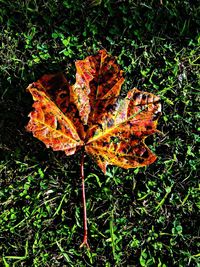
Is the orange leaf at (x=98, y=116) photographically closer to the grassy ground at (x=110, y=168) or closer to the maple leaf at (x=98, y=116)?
the maple leaf at (x=98, y=116)

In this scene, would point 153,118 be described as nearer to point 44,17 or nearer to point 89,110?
point 89,110

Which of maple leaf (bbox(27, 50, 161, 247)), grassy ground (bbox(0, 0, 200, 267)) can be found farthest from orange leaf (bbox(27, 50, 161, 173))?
grassy ground (bbox(0, 0, 200, 267))

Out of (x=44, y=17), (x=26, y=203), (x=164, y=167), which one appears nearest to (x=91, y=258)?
(x=26, y=203)

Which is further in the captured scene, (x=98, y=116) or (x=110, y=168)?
(x=110, y=168)

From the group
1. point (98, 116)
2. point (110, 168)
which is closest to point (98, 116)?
point (98, 116)

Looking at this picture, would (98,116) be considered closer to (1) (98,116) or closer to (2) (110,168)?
(1) (98,116)

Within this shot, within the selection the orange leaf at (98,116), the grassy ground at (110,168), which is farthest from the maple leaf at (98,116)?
the grassy ground at (110,168)

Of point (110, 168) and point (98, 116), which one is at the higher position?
point (98, 116)

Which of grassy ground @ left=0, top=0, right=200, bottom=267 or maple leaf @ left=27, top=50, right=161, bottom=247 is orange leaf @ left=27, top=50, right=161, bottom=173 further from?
grassy ground @ left=0, top=0, right=200, bottom=267
